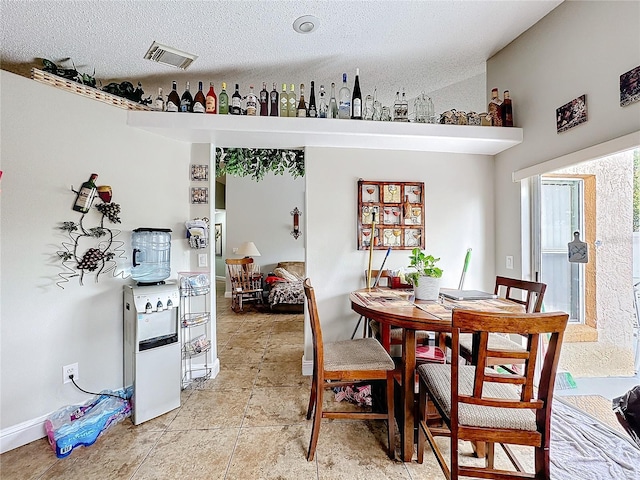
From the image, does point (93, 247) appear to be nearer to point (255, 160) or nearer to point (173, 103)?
point (173, 103)

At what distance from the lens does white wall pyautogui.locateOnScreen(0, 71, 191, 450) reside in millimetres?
1895

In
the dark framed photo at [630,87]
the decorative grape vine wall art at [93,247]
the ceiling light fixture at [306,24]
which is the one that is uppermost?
the ceiling light fixture at [306,24]

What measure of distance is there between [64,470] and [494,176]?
400 centimetres

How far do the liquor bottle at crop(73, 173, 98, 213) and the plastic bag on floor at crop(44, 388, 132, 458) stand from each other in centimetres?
139

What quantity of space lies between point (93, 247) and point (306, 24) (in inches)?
88.7

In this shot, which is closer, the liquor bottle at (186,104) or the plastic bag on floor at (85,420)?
the plastic bag on floor at (85,420)

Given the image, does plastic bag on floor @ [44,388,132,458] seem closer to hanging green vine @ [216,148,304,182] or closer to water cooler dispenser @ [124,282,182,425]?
water cooler dispenser @ [124,282,182,425]

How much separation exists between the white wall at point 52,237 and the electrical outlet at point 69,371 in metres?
0.03

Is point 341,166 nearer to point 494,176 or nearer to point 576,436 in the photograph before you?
point 494,176

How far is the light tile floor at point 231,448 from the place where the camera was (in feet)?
5.43

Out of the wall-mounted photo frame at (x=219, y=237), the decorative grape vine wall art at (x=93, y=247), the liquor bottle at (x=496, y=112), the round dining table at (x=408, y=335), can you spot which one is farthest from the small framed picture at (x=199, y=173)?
the wall-mounted photo frame at (x=219, y=237)

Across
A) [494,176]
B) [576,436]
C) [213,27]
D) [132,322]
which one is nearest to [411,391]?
[576,436]

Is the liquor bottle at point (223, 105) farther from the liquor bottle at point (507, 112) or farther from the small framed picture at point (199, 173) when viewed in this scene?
the liquor bottle at point (507, 112)

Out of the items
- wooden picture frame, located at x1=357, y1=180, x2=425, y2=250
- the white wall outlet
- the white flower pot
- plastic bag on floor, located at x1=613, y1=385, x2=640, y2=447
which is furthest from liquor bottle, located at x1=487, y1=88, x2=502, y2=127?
plastic bag on floor, located at x1=613, y1=385, x2=640, y2=447
